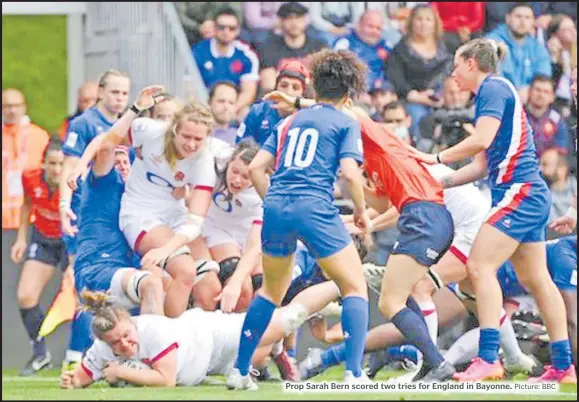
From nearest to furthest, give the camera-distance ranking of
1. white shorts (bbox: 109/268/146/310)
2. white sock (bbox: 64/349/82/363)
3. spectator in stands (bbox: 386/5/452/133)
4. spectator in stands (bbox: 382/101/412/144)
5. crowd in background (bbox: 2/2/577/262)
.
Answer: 1. white shorts (bbox: 109/268/146/310)
2. white sock (bbox: 64/349/82/363)
3. spectator in stands (bbox: 382/101/412/144)
4. crowd in background (bbox: 2/2/577/262)
5. spectator in stands (bbox: 386/5/452/133)

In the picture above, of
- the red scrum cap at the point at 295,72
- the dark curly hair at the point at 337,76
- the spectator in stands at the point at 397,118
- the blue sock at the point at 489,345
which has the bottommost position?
the blue sock at the point at 489,345

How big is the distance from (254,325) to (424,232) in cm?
127

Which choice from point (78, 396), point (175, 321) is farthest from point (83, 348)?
point (78, 396)

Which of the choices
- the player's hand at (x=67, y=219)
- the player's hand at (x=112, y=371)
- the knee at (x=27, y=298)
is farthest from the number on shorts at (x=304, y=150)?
the knee at (x=27, y=298)

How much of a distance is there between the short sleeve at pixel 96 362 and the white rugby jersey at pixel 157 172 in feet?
4.86

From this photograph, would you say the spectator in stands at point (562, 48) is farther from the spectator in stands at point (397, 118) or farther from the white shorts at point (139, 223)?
the white shorts at point (139, 223)

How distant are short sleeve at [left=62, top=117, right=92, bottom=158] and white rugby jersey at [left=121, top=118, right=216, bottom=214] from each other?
0.81 m

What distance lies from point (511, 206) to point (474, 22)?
21.5 ft

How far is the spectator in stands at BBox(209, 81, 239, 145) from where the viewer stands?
1554 cm

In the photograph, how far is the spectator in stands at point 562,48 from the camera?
1839 cm

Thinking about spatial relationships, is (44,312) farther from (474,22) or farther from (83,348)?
(474,22)

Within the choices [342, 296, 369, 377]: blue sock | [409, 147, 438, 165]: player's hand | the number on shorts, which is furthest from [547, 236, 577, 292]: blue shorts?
the number on shorts

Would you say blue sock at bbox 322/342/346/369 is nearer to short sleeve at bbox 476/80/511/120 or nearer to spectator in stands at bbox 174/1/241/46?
short sleeve at bbox 476/80/511/120

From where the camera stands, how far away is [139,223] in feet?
43.1
